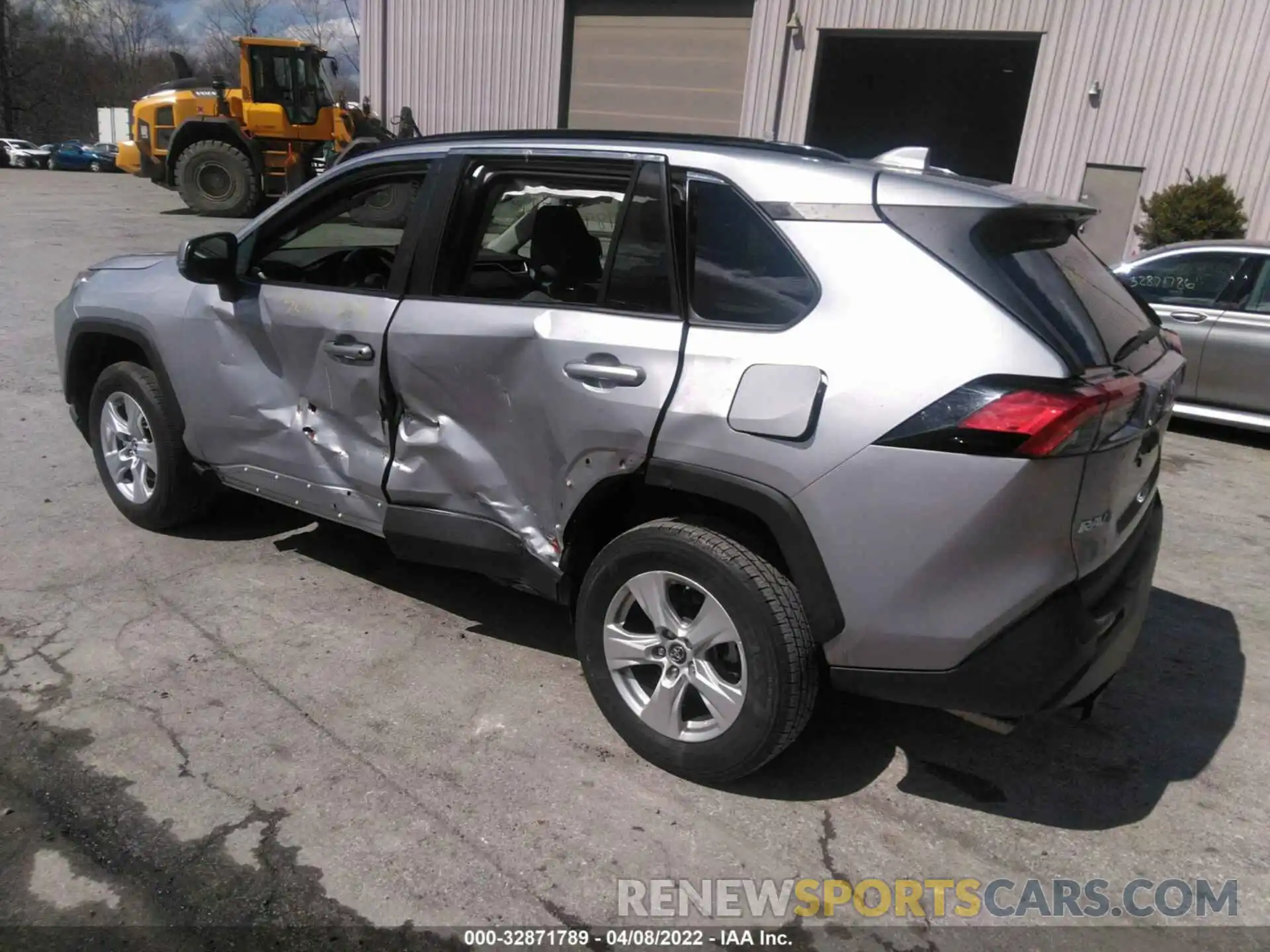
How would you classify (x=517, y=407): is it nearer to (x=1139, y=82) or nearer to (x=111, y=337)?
(x=111, y=337)

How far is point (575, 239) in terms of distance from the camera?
12.0ft

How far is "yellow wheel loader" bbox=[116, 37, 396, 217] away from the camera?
755 inches

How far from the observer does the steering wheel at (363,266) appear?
411 cm

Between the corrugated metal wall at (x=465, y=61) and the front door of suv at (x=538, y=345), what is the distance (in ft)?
52.9

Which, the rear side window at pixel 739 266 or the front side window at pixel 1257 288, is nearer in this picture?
the rear side window at pixel 739 266

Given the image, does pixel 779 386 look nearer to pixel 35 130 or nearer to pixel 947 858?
pixel 947 858

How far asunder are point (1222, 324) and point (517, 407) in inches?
252

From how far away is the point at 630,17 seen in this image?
17.5 metres

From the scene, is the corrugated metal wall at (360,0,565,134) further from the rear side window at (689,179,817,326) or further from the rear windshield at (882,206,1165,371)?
the rear windshield at (882,206,1165,371)

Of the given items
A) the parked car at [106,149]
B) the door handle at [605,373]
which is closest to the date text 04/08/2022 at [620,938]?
the door handle at [605,373]

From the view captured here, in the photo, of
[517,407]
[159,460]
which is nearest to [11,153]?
[159,460]

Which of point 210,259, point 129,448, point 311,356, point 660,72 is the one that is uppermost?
point 660,72

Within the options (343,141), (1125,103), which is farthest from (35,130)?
(1125,103)

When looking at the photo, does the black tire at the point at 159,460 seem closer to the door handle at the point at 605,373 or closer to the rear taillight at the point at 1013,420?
the door handle at the point at 605,373
